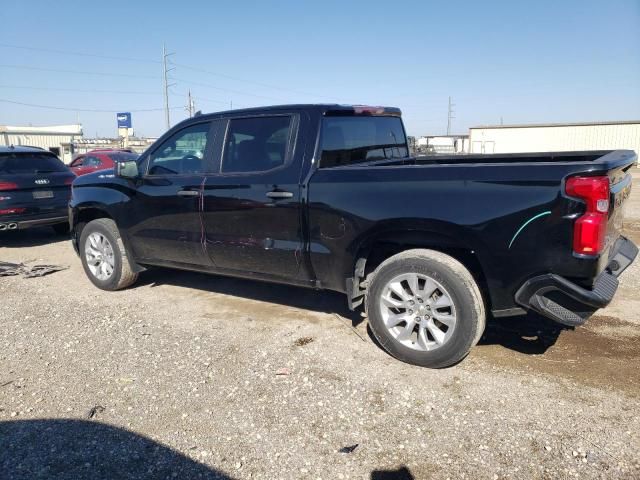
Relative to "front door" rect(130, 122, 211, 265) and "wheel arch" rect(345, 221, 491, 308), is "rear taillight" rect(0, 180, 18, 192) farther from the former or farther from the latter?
"wheel arch" rect(345, 221, 491, 308)

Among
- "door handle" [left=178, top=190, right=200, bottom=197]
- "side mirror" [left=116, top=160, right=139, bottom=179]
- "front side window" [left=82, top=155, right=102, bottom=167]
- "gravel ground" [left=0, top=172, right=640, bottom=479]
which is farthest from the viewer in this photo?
"front side window" [left=82, top=155, right=102, bottom=167]

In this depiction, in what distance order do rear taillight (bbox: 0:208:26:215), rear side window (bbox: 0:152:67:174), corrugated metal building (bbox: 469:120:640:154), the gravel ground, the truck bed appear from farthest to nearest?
1. corrugated metal building (bbox: 469:120:640:154)
2. rear side window (bbox: 0:152:67:174)
3. rear taillight (bbox: 0:208:26:215)
4. the truck bed
5. the gravel ground

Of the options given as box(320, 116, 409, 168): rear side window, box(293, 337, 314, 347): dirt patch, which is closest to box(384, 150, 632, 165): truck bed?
box(320, 116, 409, 168): rear side window

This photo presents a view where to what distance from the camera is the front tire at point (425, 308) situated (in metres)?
3.40

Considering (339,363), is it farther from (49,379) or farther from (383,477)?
(49,379)

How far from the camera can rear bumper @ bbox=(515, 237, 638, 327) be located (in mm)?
3037

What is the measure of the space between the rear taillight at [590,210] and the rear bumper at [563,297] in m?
0.24

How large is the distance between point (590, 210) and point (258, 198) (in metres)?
2.48

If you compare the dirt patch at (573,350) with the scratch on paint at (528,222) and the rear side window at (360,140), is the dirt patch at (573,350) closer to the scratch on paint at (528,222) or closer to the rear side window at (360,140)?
the scratch on paint at (528,222)

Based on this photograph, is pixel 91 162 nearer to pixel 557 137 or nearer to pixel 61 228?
pixel 61 228

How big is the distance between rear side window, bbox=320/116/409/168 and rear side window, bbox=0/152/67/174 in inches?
246

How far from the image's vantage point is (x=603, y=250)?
123 inches

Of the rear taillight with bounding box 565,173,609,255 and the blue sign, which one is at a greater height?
the blue sign

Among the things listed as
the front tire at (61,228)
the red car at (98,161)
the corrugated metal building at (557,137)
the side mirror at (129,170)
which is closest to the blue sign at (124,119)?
the corrugated metal building at (557,137)
